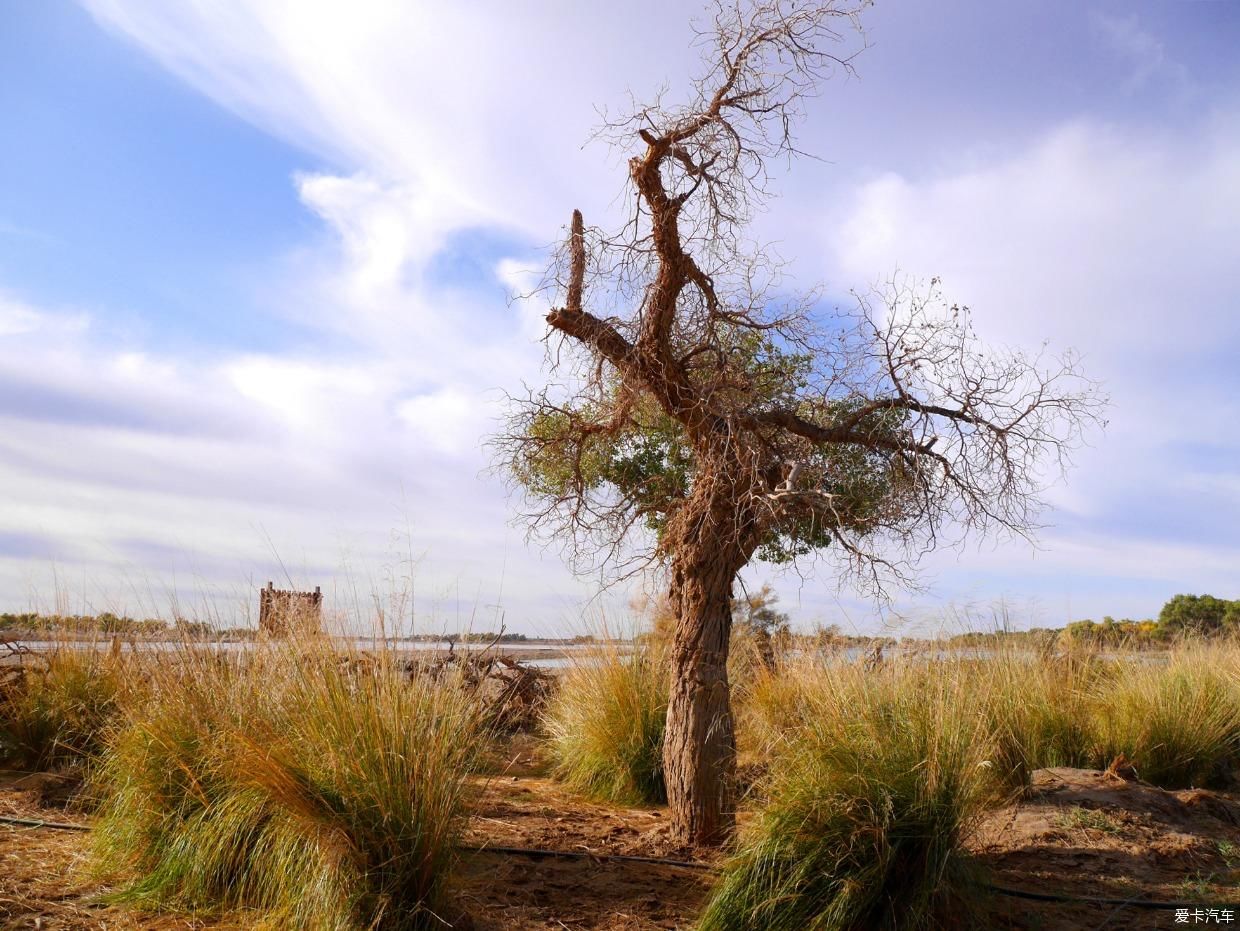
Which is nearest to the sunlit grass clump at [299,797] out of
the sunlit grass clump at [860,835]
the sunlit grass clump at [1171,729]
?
the sunlit grass clump at [860,835]

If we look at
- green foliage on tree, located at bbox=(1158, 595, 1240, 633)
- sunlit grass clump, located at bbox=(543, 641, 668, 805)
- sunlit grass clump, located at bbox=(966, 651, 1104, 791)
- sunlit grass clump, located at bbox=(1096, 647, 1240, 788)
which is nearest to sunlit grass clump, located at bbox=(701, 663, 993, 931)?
sunlit grass clump, located at bbox=(966, 651, 1104, 791)

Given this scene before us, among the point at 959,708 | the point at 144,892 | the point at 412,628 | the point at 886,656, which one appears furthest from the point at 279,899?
the point at 886,656

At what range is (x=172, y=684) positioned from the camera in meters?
5.18

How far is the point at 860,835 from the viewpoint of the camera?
13.2 feet

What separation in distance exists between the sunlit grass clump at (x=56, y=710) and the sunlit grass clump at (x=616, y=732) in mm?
3594

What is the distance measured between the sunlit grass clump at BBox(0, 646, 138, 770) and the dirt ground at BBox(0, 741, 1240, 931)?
326 millimetres

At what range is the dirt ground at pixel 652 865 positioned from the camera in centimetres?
430

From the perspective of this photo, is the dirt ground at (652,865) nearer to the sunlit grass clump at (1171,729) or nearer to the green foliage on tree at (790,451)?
the sunlit grass clump at (1171,729)

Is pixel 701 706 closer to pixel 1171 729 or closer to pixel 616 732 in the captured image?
pixel 616 732

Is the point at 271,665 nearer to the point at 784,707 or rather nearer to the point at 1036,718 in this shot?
the point at 784,707

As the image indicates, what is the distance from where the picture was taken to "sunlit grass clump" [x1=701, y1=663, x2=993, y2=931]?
3.97 meters

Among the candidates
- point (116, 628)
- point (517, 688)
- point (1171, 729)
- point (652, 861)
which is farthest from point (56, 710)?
point (1171, 729)

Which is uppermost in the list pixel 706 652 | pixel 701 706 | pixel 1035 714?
pixel 706 652

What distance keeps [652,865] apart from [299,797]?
7.05ft
